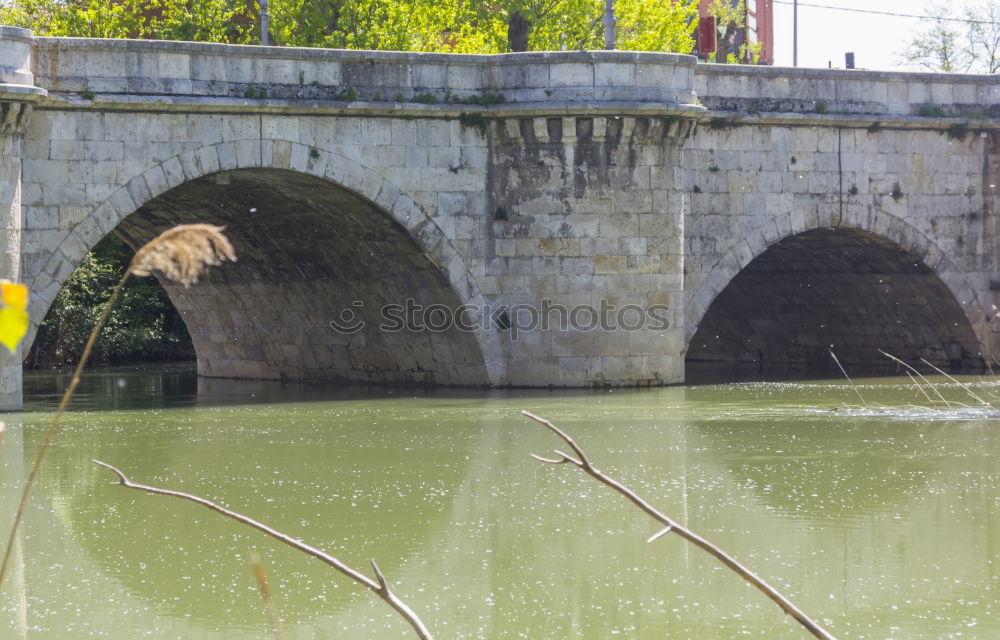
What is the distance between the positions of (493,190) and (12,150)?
507 centimetres

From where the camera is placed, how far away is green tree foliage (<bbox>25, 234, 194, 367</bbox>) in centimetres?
2683

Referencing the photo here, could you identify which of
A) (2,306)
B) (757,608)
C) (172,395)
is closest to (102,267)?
(172,395)

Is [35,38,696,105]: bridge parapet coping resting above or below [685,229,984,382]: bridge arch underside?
above

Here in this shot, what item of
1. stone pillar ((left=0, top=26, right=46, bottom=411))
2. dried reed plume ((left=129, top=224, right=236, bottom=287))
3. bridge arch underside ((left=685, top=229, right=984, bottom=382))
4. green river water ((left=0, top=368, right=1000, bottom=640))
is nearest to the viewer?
dried reed plume ((left=129, top=224, right=236, bottom=287))

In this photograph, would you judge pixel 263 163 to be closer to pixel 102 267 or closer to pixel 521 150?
pixel 521 150

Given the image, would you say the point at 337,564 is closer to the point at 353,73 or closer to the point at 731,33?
the point at 353,73

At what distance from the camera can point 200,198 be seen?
18.7m

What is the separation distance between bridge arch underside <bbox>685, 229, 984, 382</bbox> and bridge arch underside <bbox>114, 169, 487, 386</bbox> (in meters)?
4.46

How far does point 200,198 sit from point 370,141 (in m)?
2.68

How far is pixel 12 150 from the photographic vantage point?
15.3 metres

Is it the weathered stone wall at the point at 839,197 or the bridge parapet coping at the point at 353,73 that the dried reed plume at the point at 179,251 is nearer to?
the bridge parapet coping at the point at 353,73

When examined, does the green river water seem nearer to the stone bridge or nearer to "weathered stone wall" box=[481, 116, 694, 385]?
"weathered stone wall" box=[481, 116, 694, 385]

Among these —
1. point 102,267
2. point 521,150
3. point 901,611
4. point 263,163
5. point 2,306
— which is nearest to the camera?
point 2,306

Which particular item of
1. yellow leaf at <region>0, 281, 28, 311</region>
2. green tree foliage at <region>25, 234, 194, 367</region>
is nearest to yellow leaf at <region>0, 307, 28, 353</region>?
yellow leaf at <region>0, 281, 28, 311</region>
